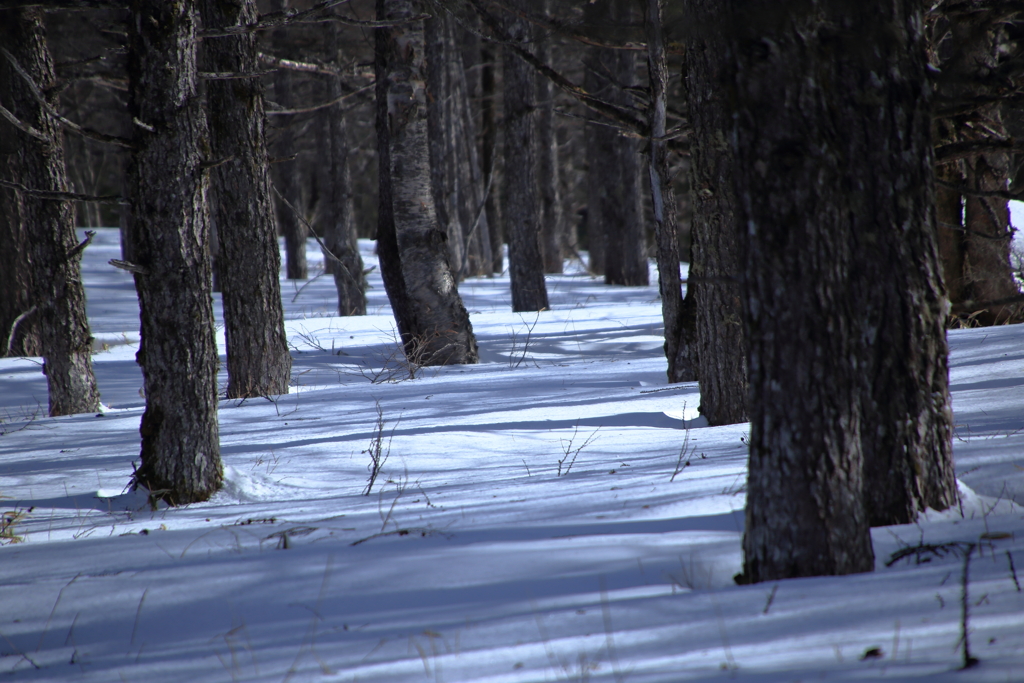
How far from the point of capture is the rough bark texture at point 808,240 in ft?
7.13

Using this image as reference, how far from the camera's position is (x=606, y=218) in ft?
59.4

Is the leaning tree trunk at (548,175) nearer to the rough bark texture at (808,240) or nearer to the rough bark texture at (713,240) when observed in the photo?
the rough bark texture at (713,240)

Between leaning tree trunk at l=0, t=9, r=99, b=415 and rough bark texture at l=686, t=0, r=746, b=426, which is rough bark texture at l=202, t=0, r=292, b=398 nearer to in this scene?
leaning tree trunk at l=0, t=9, r=99, b=415

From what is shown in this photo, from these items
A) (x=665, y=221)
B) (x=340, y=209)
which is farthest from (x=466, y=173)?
(x=665, y=221)

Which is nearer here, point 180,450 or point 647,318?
point 180,450

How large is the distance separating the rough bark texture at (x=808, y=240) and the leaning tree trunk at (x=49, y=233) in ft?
19.4

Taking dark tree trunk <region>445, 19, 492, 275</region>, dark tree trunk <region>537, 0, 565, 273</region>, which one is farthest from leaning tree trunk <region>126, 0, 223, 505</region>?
dark tree trunk <region>537, 0, 565, 273</region>

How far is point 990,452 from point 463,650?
2.75 metres

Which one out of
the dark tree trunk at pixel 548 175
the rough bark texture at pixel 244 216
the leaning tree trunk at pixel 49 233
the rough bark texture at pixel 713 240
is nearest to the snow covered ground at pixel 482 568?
the rough bark texture at pixel 713 240

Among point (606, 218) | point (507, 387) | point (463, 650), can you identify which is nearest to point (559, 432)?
point (507, 387)

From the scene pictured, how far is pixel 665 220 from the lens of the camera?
6219 mm

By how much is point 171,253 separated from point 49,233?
3507 mm

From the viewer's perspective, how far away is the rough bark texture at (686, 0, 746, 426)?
4.66 metres

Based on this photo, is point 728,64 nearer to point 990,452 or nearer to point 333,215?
point 990,452
